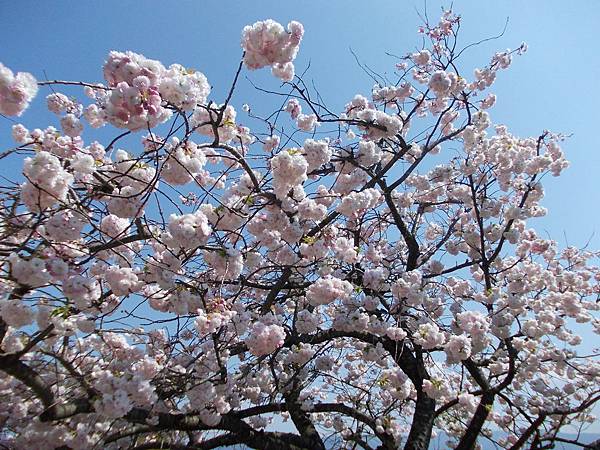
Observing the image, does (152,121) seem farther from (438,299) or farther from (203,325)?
(438,299)

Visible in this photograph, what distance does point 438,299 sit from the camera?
18.1 ft

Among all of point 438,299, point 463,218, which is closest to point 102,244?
point 438,299

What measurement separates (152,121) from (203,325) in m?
1.52

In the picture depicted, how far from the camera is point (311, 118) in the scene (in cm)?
512

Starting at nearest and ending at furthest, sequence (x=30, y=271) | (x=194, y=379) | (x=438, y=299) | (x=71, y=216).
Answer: (x=30, y=271)
(x=71, y=216)
(x=194, y=379)
(x=438, y=299)

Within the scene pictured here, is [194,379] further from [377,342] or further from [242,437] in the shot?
[377,342]

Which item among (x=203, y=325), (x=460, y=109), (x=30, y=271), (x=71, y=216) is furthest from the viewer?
(x=460, y=109)

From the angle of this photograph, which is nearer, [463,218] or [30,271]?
[30,271]

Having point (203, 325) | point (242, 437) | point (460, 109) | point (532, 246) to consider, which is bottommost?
point (242, 437)

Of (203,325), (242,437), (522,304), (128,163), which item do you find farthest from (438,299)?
(128,163)

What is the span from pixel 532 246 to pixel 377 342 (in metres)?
3.83

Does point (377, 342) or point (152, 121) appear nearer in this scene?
point (152, 121)

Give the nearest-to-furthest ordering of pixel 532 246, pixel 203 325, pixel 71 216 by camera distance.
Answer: pixel 71 216
pixel 203 325
pixel 532 246

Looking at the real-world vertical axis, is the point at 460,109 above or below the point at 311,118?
above
